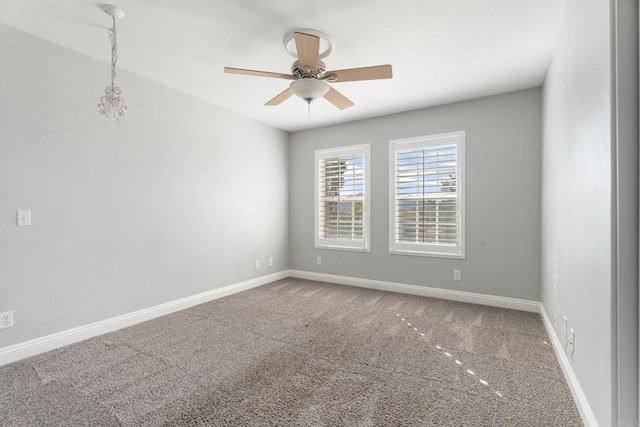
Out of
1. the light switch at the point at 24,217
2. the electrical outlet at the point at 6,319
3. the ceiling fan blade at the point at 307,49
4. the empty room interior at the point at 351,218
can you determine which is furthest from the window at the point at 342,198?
the electrical outlet at the point at 6,319

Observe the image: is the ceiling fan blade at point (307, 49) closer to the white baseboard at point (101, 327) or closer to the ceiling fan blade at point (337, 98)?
the ceiling fan blade at point (337, 98)

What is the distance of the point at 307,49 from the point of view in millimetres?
2137

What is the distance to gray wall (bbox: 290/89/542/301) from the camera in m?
3.44

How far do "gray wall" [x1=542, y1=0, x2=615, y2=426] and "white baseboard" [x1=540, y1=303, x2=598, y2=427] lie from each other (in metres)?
0.06

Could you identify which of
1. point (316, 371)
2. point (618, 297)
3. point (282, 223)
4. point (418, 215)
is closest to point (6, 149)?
point (316, 371)

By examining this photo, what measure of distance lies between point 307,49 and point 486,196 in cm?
280

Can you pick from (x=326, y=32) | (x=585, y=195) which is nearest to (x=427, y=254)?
(x=585, y=195)

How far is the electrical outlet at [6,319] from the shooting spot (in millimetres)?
2252

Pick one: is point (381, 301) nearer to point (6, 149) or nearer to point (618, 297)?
point (618, 297)

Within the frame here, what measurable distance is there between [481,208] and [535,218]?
0.56 m

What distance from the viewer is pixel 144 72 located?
3.03m

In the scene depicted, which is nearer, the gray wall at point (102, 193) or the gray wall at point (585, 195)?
the gray wall at point (585, 195)

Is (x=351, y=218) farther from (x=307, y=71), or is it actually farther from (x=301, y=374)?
(x=301, y=374)

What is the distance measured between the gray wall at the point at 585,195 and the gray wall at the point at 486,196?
927 mm
